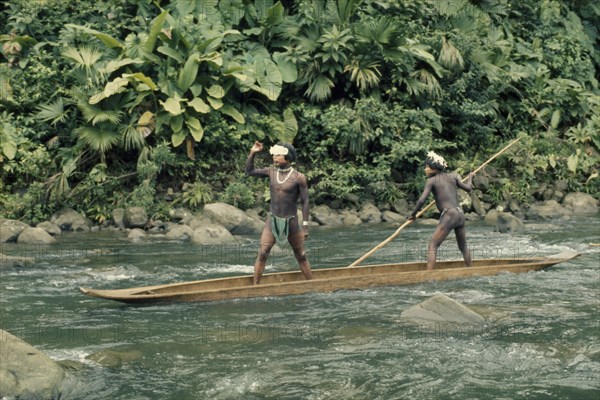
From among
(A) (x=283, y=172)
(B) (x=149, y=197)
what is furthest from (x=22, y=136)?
(A) (x=283, y=172)

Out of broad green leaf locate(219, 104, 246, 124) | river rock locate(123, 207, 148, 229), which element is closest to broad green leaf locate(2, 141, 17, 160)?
river rock locate(123, 207, 148, 229)

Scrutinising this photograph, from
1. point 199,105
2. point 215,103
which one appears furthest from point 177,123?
point 215,103

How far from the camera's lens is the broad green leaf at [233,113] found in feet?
62.8

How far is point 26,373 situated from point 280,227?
14.6 feet

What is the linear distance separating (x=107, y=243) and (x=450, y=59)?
9379mm

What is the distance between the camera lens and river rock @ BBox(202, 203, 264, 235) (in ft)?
55.8

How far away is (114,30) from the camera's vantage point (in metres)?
20.3

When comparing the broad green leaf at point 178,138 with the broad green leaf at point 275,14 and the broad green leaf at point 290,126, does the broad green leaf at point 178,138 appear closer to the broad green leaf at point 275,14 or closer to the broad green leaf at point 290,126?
the broad green leaf at point 290,126

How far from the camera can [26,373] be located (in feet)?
24.1

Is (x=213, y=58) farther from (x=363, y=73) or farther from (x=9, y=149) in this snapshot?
(x=9, y=149)

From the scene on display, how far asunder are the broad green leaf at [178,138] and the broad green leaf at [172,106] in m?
0.51

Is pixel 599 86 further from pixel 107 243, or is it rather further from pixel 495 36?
pixel 107 243

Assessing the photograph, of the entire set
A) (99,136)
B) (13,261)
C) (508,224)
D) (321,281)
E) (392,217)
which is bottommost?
(321,281)

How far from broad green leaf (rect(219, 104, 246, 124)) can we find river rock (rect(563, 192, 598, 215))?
7.34m
